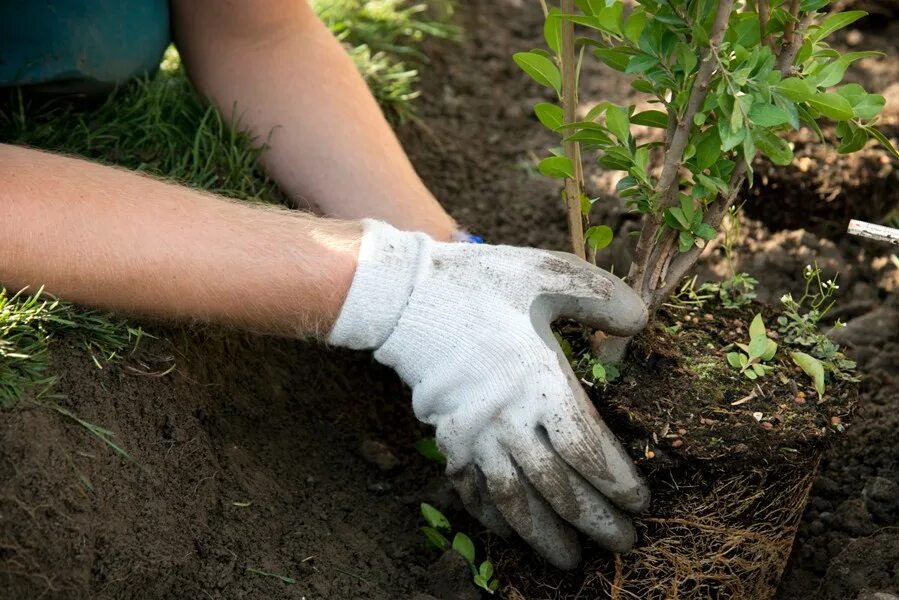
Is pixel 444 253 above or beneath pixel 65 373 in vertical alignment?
above

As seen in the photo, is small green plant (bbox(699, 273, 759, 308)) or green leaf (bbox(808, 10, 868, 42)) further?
small green plant (bbox(699, 273, 759, 308))

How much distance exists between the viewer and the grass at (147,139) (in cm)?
160

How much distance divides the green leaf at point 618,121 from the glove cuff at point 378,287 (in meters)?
0.39

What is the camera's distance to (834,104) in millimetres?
1424

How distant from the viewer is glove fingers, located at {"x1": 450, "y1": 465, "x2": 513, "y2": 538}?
171cm

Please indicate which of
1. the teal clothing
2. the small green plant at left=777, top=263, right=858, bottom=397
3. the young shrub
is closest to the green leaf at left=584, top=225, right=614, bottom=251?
the young shrub

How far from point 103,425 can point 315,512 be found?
452mm

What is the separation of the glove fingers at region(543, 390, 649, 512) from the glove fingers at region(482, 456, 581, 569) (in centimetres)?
10

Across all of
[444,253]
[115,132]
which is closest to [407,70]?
[115,132]

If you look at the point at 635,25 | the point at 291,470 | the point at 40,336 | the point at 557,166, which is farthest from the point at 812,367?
the point at 40,336

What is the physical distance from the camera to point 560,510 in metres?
1.63

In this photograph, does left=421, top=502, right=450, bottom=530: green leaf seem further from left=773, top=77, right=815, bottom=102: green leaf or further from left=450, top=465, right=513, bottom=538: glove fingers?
left=773, top=77, right=815, bottom=102: green leaf

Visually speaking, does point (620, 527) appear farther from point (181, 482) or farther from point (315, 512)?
point (181, 482)

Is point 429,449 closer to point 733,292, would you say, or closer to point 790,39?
point 733,292
